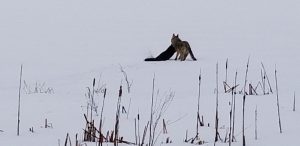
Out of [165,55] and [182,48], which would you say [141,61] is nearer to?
[165,55]

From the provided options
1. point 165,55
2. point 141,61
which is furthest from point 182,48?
point 141,61

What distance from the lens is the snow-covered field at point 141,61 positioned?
12.9 ft

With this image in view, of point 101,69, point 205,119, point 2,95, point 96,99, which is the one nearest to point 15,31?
point 101,69

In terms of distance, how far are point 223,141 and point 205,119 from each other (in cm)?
73

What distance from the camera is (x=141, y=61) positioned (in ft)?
28.6

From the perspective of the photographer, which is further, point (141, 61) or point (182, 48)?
point (141, 61)

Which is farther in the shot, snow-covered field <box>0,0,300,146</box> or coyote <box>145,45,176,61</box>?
coyote <box>145,45,176,61</box>

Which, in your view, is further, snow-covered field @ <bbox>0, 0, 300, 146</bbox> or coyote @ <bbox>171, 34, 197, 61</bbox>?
coyote @ <bbox>171, 34, 197, 61</bbox>

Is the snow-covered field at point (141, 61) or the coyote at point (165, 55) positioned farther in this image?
the coyote at point (165, 55)

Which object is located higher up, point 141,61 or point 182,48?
point 182,48

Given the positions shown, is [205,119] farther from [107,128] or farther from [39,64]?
[39,64]

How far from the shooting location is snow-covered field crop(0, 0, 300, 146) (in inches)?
154

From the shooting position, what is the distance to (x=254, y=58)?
340 inches

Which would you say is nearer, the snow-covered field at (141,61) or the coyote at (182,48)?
the snow-covered field at (141,61)
